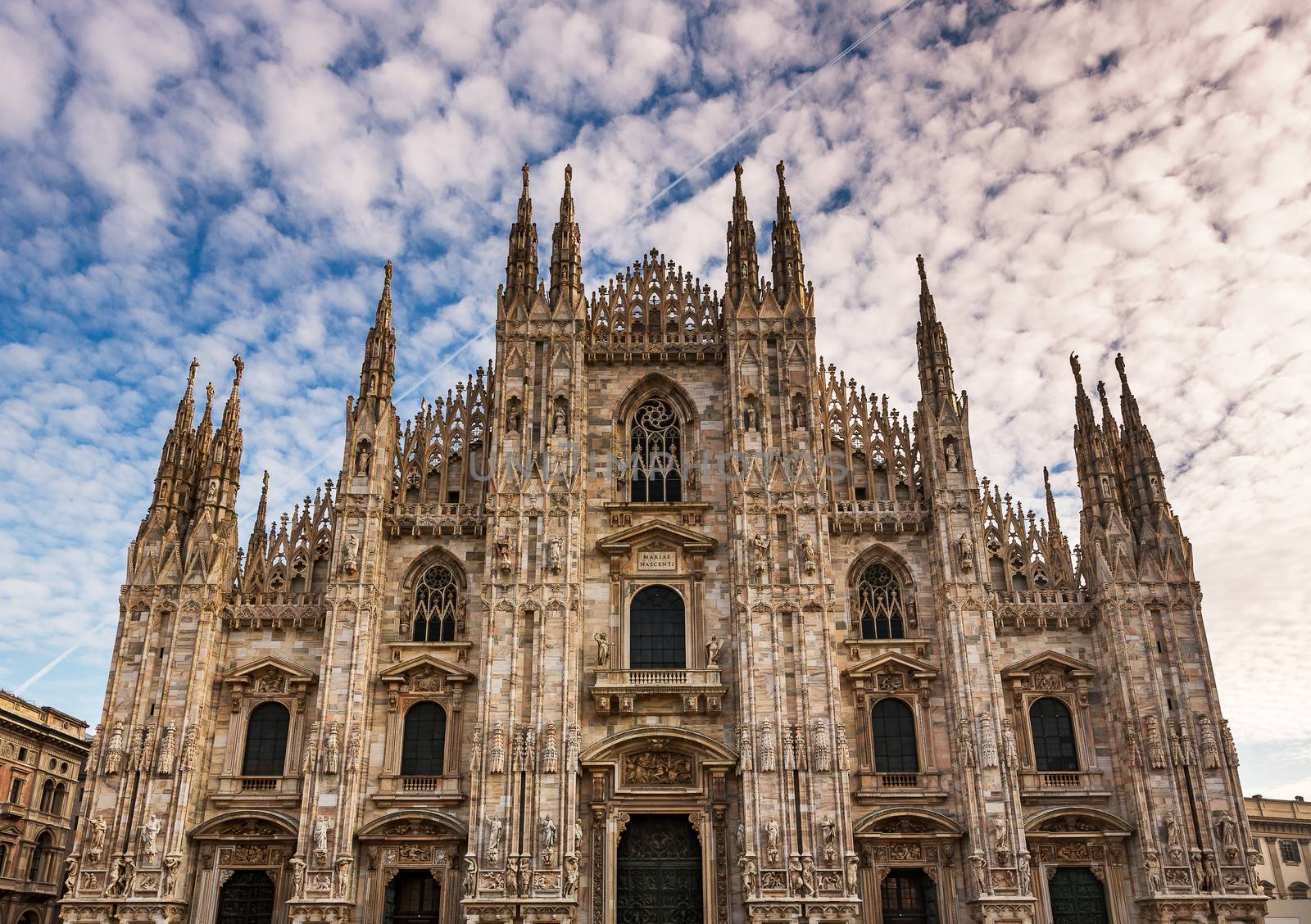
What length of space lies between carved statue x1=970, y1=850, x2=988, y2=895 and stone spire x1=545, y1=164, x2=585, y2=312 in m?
20.3

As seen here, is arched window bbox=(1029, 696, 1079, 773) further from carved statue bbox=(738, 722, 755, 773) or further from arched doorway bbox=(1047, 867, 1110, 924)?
carved statue bbox=(738, 722, 755, 773)

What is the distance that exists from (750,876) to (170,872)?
50.1 feet

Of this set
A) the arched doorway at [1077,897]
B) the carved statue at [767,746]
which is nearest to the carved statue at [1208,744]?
the arched doorway at [1077,897]

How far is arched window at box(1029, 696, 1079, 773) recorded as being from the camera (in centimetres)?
3097

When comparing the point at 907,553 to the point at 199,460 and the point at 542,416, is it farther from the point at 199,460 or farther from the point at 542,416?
the point at 199,460

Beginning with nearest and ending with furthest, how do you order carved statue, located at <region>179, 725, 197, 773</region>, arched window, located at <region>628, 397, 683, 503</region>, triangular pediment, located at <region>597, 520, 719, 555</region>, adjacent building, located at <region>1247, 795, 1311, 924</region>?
carved statue, located at <region>179, 725, 197, 773</region>, triangular pediment, located at <region>597, 520, 719, 555</region>, arched window, located at <region>628, 397, 683, 503</region>, adjacent building, located at <region>1247, 795, 1311, 924</region>

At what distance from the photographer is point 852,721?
31250mm

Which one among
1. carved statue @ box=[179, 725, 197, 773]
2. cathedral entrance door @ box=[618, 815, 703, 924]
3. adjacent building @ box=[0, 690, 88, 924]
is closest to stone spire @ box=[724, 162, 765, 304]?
cathedral entrance door @ box=[618, 815, 703, 924]

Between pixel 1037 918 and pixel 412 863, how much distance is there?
1656 centimetres

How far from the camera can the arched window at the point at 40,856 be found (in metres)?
50.3

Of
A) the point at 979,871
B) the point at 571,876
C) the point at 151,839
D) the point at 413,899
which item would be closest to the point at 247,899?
the point at 151,839

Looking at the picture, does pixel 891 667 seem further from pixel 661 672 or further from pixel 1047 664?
pixel 661 672

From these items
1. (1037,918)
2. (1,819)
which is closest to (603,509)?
(1037,918)

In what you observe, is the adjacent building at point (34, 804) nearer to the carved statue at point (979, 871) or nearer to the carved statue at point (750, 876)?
the carved statue at point (750, 876)
